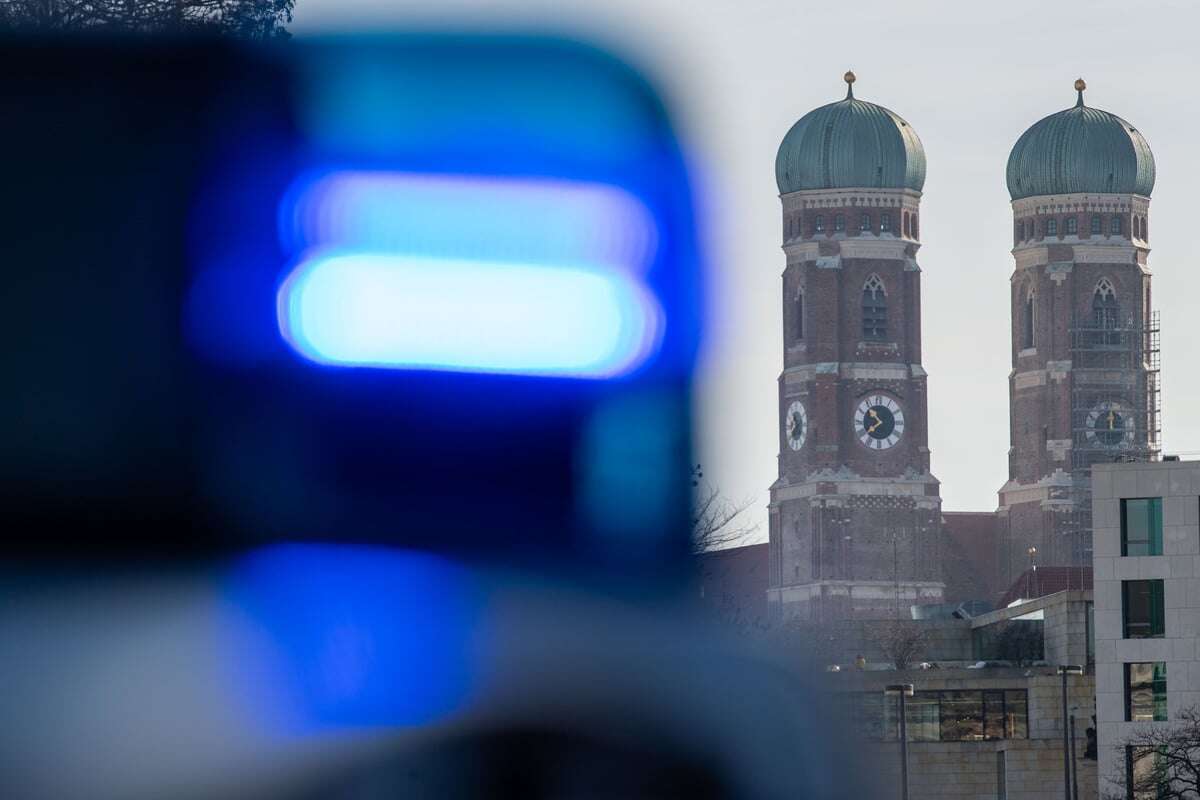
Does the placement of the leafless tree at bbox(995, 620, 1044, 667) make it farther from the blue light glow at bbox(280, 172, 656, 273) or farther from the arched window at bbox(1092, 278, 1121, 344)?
the blue light glow at bbox(280, 172, 656, 273)

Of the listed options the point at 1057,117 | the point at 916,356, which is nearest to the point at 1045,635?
the point at 916,356

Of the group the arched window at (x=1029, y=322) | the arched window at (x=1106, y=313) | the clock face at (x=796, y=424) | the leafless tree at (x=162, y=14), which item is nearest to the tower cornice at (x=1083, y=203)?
the arched window at (x=1029, y=322)

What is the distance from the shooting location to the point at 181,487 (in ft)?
41.5

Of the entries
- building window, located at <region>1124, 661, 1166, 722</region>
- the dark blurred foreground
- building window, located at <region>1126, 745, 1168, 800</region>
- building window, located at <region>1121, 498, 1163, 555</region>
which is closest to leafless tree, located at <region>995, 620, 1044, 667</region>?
building window, located at <region>1121, 498, 1163, 555</region>

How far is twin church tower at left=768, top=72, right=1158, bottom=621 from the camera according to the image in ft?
515

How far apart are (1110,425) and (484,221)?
148335mm

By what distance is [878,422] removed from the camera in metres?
159

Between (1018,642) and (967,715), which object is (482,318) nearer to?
(967,715)

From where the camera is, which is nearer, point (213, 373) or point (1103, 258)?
point (213, 373)

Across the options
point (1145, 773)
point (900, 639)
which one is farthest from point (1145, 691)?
point (900, 639)

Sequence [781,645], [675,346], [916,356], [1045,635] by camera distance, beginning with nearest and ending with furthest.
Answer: [675,346] → [781,645] → [1045,635] → [916,356]

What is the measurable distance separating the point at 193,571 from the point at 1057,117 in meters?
160

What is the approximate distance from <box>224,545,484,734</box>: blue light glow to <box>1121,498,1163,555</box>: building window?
61.7m

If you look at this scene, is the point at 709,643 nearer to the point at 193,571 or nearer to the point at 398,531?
the point at 398,531
